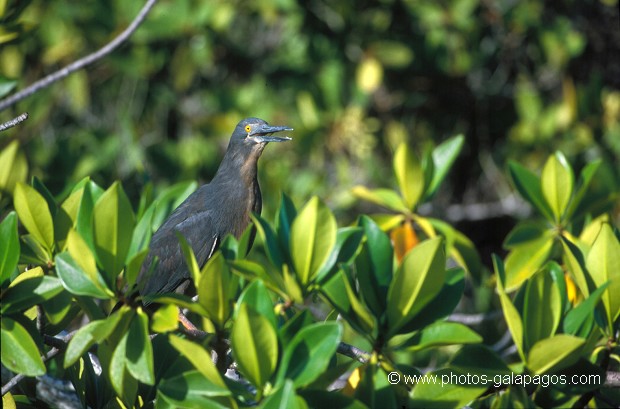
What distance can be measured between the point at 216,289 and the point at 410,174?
1492mm

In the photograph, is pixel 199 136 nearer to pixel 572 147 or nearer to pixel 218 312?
pixel 572 147

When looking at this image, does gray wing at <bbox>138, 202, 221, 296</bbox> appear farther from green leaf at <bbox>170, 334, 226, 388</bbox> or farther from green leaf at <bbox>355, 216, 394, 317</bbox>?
green leaf at <bbox>170, 334, 226, 388</bbox>

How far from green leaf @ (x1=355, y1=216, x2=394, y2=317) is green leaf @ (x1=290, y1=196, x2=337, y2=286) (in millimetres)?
91

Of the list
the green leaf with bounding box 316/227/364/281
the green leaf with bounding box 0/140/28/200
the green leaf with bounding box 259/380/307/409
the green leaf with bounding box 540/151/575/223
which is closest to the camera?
the green leaf with bounding box 259/380/307/409

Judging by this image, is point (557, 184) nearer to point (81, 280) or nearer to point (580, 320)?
point (580, 320)

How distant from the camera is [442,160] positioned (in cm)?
348

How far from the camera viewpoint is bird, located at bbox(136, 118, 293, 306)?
150 inches

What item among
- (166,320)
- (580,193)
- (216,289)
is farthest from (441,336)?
(580,193)

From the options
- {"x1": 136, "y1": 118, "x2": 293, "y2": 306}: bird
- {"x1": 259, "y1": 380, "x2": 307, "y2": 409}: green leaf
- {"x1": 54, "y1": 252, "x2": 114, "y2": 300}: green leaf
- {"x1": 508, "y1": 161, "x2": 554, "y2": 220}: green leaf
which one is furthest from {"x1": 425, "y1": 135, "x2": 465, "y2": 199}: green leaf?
{"x1": 259, "y1": 380, "x2": 307, "y2": 409}: green leaf

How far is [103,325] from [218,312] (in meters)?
0.27

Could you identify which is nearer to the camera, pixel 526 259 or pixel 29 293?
pixel 29 293

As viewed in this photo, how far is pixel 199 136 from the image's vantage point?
573 cm

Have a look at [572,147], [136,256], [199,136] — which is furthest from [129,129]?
[136,256]

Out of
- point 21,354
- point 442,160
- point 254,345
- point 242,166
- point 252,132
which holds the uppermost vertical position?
point 254,345
